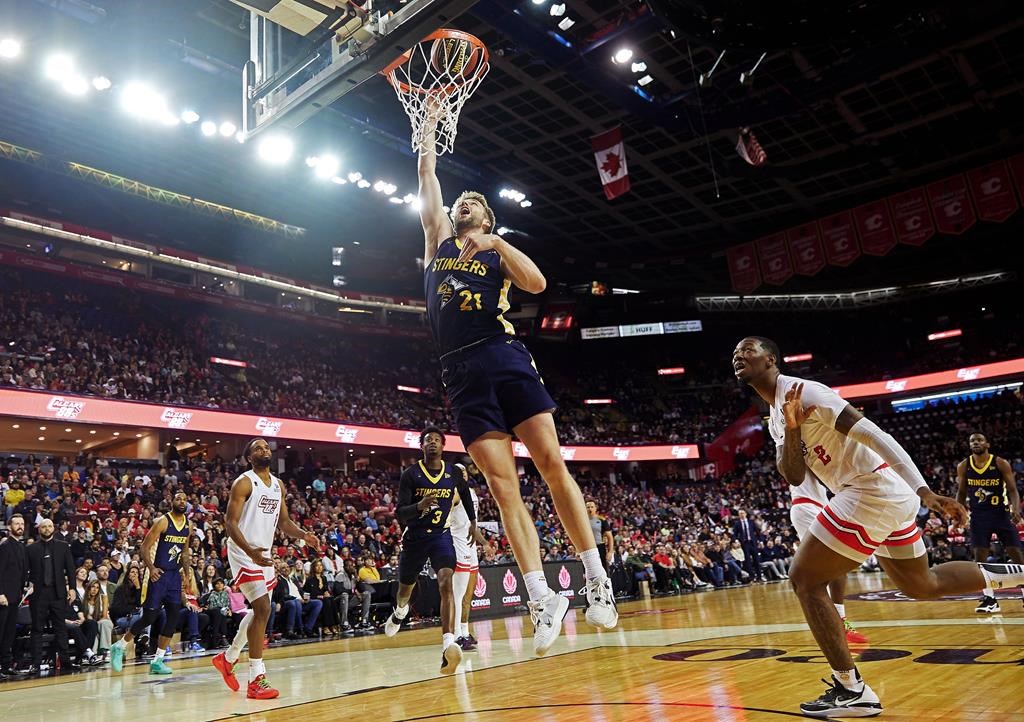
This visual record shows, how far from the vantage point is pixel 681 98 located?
19.5m

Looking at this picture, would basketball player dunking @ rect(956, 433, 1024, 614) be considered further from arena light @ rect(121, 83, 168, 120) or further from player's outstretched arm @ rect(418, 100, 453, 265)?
arena light @ rect(121, 83, 168, 120)

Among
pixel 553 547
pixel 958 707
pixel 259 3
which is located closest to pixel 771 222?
pixel 553 547

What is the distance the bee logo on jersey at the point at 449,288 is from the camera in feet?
12.4

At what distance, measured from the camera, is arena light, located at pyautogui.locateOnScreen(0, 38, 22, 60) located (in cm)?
1597

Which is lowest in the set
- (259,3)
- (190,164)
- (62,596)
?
(62,596)

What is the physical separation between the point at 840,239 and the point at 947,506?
23.8m

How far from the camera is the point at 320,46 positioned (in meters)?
6.47

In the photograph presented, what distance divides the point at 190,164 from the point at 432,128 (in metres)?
22.0

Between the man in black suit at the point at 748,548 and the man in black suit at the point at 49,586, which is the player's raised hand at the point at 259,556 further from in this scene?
the man in black suit at the point at 748,548

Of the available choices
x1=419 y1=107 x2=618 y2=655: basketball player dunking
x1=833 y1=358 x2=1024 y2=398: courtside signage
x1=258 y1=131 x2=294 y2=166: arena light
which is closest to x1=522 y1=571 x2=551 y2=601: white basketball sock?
x1=419 y1=107 x2=618 y2=655: basketball player dunking

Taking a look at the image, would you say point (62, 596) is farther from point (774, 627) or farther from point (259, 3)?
point (774, 627)

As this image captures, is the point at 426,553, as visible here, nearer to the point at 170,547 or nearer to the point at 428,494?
the point at 428,494

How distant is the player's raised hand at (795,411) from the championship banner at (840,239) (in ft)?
76.5

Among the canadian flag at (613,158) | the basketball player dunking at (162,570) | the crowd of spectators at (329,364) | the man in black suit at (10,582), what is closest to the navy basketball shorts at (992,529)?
the basketball player dunking at (162,570)
